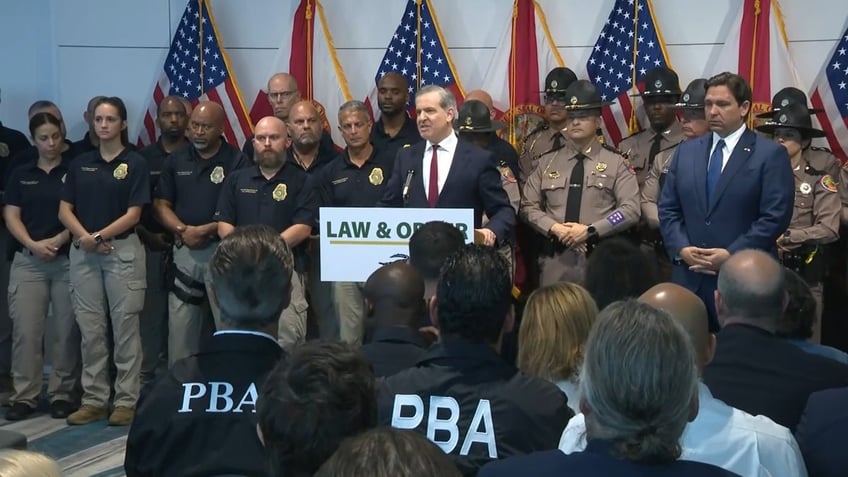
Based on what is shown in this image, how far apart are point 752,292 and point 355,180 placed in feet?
12.1

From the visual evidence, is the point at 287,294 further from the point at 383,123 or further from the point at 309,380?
the point at 383,123

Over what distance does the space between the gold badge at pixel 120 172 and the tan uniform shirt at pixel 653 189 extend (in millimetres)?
3022

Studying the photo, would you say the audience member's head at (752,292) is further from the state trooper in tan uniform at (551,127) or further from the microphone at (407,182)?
the state trooper in tan uniform at (551,127)

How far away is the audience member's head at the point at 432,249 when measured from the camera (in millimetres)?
4016

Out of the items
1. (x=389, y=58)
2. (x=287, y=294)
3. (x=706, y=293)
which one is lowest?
(x=706, y=293)

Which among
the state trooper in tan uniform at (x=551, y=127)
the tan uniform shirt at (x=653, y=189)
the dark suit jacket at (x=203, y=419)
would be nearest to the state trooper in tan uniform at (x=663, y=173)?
the tan uniform shirt at (x=653, y=189)

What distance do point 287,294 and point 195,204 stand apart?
3.68 meters

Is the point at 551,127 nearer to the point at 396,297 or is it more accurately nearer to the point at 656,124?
the point at 656,124

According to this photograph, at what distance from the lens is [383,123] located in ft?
23.5

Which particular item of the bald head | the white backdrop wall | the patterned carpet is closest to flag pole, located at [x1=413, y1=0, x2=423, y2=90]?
the white backdrop wall

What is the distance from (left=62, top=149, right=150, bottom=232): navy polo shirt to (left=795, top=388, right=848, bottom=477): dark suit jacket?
4.39 m

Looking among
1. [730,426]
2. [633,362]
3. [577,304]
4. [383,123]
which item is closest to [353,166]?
[383,123]

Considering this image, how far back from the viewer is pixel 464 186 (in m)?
5.53

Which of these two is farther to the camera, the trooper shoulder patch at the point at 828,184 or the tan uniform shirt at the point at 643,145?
the tan uniform shirt at the point at 643,145
